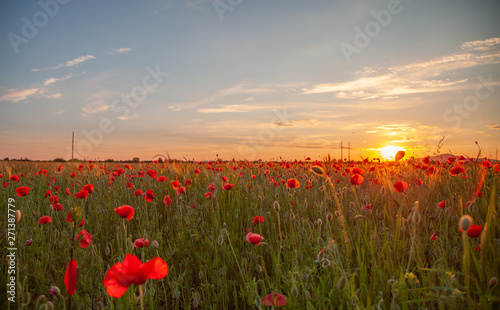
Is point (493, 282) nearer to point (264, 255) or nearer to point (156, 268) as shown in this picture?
point (156, 268)

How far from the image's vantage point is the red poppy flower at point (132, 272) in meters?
0.99

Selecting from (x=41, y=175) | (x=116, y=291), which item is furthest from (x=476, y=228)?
(x=41, y=175)

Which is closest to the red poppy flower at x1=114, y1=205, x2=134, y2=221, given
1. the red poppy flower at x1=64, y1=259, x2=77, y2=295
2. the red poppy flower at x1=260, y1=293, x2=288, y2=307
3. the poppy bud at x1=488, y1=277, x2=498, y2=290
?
the red poppy flower at x1=64, y1=259, x2=77, y2=295

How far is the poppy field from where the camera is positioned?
1404 mm

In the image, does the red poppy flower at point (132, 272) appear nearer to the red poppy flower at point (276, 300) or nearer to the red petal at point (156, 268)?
the red petal at point (156, 268)

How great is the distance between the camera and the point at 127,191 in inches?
216

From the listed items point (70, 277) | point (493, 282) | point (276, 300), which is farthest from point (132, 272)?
point (493, 282)

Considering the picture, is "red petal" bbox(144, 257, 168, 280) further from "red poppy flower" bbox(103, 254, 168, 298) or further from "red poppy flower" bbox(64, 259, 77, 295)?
"red poppy flower" bbox(64, 259, 77, 295)

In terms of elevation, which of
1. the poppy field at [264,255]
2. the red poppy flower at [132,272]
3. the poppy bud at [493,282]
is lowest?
the poppy field at [264,255]

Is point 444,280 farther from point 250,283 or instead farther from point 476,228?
point 250,283

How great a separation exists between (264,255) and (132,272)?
1.94m

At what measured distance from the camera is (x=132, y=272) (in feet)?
3.29

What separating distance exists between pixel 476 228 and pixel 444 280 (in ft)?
1.09

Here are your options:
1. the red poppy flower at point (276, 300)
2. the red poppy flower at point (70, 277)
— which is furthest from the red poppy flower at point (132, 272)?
the red poppy flower at point (276, 300)
